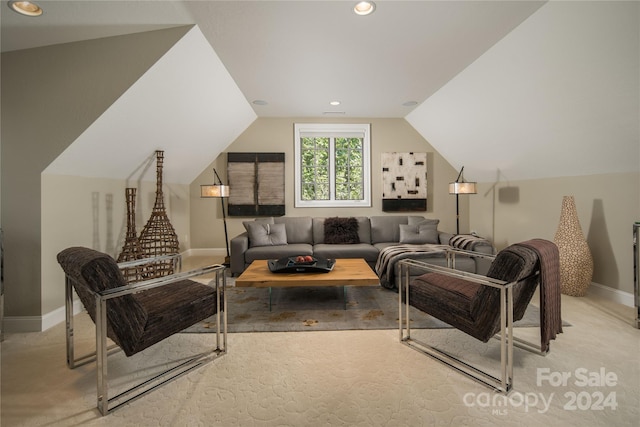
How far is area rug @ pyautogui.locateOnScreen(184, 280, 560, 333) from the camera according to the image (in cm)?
265

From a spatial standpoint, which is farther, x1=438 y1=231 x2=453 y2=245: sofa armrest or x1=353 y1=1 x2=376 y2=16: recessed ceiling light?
x1=438 y1=231 x2=453 y2=245: sofa armrest

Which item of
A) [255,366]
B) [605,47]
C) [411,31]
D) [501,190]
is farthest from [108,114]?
[501,190]

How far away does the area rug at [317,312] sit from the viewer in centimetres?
265

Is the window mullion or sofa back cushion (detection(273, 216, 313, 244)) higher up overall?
the window mullion

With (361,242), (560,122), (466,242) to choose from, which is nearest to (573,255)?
(466,242)

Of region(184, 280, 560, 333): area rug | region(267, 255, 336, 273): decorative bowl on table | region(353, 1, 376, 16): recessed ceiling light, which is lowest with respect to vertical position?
region(184, 280, 560, 333): area rug

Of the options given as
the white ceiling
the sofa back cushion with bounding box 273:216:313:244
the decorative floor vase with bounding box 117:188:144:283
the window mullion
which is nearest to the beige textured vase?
the white ceiling

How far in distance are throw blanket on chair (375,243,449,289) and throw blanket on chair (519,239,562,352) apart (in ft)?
5.90

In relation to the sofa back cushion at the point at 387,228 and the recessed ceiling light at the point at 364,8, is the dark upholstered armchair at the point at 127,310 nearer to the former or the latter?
the recessed ceiling light at the point at 364,8

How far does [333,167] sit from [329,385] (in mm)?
4305

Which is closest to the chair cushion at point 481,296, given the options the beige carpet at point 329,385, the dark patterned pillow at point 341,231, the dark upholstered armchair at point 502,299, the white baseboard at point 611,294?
the dark upholstered armchair at point 502,299

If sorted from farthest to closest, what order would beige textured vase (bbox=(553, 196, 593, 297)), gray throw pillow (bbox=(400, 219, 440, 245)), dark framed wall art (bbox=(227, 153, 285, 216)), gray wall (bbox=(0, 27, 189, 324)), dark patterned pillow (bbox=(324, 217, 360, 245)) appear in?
dark framed wall art (bbox=(227, 153, 285, 216))
dark patterned pillow (bbox=(324, 217, 360, 245))
gray throw pillow (bbox=(400, 219, 440, 245))
beige textured vase (bbox=(553, 196, 593, 297))
gray wall (bbox=(0, 27, 189, 324))

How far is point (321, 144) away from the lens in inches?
225

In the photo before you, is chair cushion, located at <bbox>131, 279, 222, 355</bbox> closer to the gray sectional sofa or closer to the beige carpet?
the beige carpet
